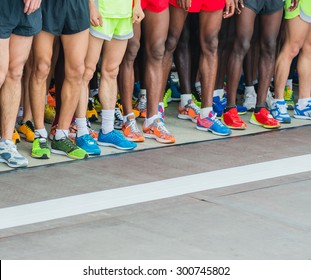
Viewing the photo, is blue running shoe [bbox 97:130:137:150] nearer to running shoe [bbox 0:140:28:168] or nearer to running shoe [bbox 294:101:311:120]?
running shoe [bbox 0:140:28:168]

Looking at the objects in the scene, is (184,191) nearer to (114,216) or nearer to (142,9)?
(114,216)

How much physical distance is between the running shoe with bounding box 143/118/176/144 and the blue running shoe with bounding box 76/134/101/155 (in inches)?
30.1

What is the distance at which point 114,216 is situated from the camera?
7.22 meters

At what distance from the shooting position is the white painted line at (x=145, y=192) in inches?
285

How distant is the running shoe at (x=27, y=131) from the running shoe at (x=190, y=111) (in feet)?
6.06

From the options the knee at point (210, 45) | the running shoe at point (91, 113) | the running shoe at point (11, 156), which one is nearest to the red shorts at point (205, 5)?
the knee at point (210, 45)

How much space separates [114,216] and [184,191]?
920 mm

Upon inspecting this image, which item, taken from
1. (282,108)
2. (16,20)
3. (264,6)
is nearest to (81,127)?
(16,20)

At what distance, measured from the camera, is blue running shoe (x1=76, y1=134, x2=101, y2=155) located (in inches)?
356

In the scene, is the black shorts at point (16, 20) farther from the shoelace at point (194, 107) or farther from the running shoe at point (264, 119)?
the running shoe at point (264, 119)

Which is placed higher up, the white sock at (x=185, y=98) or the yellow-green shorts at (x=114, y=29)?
the yellow-green shorts at (x=114, y=29)

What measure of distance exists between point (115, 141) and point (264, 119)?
6.25 feet

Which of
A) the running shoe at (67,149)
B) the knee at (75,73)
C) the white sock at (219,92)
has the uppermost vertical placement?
the knee at (75,73)

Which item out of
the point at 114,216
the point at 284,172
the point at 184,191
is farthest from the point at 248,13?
the point at 114,216
